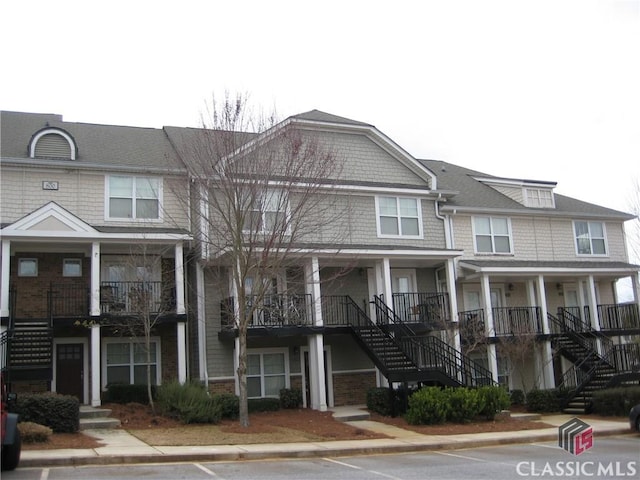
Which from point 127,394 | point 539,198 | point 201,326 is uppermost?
point 539,198

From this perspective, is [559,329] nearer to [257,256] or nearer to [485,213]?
[485,213]

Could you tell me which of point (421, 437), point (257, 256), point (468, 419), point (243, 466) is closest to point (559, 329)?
point (468, 419)

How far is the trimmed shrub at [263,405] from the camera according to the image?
2186cm

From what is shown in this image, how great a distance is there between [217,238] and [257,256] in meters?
1.91

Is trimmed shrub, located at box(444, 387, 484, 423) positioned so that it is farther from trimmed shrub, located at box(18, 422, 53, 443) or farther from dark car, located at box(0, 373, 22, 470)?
dark car, located at box(0, 373, 22, 470)

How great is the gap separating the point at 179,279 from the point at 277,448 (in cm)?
796

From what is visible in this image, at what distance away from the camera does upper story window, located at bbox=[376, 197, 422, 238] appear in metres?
25.9

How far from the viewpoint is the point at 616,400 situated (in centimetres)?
2219

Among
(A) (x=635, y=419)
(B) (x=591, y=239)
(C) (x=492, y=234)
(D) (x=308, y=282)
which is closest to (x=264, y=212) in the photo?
(D) (x=308, y=282)

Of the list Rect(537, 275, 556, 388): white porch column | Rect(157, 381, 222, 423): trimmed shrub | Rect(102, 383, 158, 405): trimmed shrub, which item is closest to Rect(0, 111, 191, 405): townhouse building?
Rect(102, 383, 158, 405): trimmed shrub

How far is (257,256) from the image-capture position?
735 inches

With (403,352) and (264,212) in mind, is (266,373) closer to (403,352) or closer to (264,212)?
(403,352)

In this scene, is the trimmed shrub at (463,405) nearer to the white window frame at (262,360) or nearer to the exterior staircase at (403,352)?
the exterior staircase at (403,352)

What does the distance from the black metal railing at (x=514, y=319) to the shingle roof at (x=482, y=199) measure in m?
4.24
